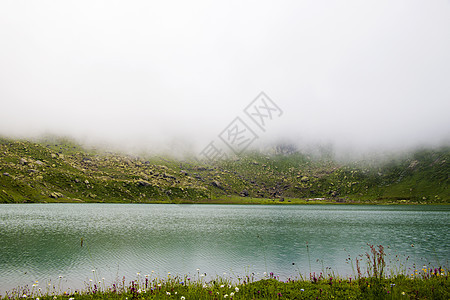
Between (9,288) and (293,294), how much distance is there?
24417mm

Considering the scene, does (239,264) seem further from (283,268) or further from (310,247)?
(310,247)

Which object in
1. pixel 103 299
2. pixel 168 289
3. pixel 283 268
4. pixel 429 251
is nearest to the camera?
pixel 103 299

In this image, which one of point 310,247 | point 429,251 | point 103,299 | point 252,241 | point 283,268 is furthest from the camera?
point 252,241

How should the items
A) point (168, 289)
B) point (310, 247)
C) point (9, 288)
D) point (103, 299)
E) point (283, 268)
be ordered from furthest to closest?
point (310, 247)
point (283, 268)
point (9, 288)
point (168, 289)
point (103, 299)

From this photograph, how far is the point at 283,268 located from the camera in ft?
99.3

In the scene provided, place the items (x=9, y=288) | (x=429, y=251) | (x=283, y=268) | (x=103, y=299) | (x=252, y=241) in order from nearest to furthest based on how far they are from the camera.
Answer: (x=103, y=299)
(x=9, y=288)
(x=283, y=268)
(x=429, y=251)
(x=252, y=241)

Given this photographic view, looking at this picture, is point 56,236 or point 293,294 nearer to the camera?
point 293,294

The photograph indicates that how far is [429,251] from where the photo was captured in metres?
39.7

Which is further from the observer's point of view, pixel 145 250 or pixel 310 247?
pixel 310 247

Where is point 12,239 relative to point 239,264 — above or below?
above

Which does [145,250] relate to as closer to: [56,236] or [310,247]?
[56,236]

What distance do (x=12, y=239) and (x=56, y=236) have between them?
260 inches

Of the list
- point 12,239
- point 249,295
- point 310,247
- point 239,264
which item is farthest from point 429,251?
point 12,239

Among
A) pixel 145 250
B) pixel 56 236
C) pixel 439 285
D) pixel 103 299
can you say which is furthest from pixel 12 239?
pixel 439 285
